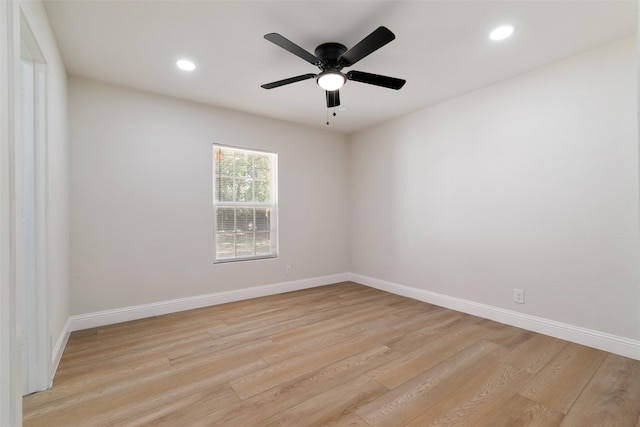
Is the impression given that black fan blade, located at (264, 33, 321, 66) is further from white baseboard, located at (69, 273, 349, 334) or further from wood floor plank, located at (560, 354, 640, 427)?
white baseboard, located at (69, 273, 349, 334)

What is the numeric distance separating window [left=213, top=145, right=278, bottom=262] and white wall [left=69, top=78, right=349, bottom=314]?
0.12m

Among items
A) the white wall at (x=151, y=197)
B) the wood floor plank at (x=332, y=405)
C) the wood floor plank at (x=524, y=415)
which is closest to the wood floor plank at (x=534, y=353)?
the wood floor plank at (x=524, y=415)

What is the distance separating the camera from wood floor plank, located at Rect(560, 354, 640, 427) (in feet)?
5.08

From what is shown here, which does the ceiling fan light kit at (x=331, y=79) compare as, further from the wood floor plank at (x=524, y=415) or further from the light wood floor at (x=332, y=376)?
the wood floor plank at (x=524, y=415)

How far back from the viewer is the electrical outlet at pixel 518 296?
110 inches

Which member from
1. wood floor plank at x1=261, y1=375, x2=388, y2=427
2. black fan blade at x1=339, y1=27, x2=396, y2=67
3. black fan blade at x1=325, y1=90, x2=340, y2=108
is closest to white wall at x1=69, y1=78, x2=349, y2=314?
black fan blade at x1=325, y1=90, x2=340, y2=108

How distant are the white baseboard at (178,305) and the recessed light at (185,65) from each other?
2.55m

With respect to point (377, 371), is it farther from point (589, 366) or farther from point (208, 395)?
point (589, 366)

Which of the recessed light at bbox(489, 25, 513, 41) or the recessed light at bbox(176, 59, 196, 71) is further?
the recessed light at bbox(176, 59, 196, 71)

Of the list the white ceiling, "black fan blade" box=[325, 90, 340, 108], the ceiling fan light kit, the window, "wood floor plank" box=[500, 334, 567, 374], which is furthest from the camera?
the window

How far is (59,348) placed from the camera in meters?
2.26

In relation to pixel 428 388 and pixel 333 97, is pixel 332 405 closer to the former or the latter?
pixel 428 388

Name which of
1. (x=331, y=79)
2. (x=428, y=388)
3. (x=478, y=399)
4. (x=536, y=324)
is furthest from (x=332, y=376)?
(x=331, y=79)

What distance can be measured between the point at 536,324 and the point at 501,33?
264cm
